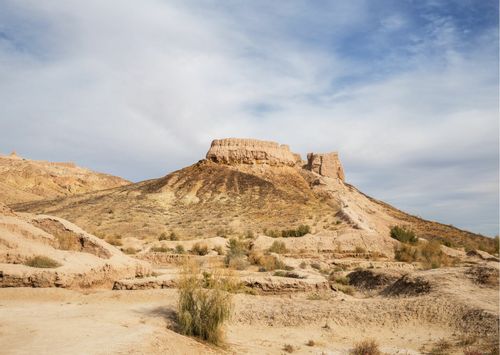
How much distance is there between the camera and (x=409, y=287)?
41.2ft

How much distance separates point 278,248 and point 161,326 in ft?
51.7

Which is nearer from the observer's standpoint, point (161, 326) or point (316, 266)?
point (161, 326)

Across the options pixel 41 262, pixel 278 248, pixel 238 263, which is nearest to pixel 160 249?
pixel 278 248

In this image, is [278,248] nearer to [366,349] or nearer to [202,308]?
[366,349]

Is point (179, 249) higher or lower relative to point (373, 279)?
higher

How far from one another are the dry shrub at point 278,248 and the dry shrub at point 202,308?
1469cm

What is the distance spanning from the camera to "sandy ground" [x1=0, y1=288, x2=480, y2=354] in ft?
20.8

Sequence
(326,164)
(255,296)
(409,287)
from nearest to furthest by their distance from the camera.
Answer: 1. (255,296)
2. (409,287)
3. (326,164)

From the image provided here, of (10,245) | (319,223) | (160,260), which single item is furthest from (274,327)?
(319,223)

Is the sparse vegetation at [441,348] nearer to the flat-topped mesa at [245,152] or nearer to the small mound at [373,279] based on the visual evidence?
the small mound at [373,279]

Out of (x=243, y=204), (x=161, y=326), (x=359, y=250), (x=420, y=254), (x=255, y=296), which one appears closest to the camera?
(x=161, y=326)

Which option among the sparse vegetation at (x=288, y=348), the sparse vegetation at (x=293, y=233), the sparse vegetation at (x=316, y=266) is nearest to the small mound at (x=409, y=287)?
the sparse vegetation at (x=288, y=348)

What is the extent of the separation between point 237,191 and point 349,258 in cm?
2365

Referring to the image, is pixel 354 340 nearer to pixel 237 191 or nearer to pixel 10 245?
pixel 10 245
